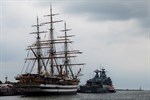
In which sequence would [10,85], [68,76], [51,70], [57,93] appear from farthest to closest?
[10,85]
[68,76]
[51,70]
[57,93]

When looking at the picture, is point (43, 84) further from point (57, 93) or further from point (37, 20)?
point (37, 20)

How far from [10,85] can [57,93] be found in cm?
4541

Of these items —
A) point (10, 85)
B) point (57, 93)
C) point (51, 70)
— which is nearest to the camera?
point (57, 93)

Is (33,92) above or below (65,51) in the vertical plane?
below

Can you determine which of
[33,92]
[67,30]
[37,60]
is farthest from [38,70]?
[67,30]

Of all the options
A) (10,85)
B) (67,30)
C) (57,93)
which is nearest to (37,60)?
(57,93)

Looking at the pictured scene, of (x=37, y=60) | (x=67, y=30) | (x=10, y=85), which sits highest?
(x=67, y=30)

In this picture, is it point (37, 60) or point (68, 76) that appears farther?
point (68, 76)

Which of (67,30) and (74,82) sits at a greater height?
(67,30)

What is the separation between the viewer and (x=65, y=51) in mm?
167500

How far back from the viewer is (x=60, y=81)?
14888 centimetres

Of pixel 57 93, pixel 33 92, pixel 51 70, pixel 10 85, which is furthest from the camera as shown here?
pixel 10 85

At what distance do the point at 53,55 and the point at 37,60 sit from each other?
1135cm

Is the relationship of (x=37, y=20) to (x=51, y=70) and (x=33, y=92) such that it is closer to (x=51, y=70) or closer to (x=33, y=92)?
(x=51, y=70)
